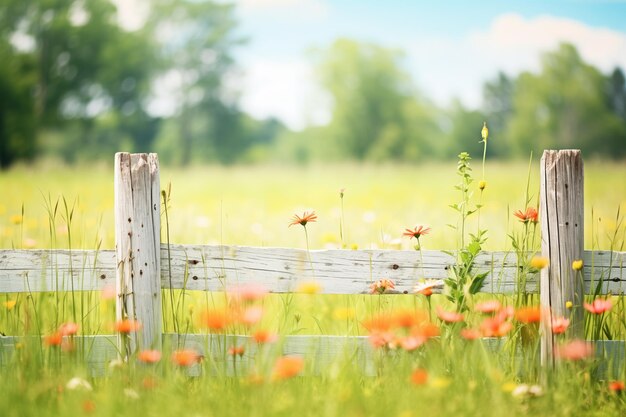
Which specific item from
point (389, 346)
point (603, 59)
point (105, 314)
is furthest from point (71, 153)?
point (603, 59)

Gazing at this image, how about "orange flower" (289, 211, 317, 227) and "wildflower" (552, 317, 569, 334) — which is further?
"orange flower" (289, 211, 317, 227)

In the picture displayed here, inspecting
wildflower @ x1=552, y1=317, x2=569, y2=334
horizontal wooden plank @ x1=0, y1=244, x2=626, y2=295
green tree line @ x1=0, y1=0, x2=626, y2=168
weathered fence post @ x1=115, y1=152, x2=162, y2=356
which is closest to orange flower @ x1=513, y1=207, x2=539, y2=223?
horizontal wooden plank @ x1=0, y1=244, x2=626, y2=295

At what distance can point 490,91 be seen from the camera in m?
60.8

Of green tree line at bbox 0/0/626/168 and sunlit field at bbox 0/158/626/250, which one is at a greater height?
green tree line at bbox 0/0/626/168

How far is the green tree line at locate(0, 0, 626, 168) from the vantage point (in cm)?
2850

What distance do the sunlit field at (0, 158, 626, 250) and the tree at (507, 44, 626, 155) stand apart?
2471 cm

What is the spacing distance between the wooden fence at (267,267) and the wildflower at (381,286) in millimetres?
37

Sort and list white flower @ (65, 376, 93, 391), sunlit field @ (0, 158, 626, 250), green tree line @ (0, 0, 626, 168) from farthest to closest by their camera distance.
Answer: green tree line @ (0, 0, 626, 168)
sunlit field @ (0, 158, 626, 250)
white flower @ (65, 376, 93, 391)

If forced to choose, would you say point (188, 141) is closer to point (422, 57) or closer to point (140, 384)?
point (422, 57)

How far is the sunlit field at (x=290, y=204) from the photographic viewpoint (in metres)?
5.62

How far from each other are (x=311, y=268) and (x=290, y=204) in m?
8.69

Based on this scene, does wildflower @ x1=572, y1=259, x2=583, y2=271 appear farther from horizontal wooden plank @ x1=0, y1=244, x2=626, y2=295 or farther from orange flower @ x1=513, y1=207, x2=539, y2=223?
orange flower @ x1=513, y1=207, x2=539, y2=223

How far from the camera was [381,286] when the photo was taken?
9.24ft

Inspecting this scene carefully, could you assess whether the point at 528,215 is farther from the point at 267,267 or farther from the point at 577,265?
the point at 267,267
